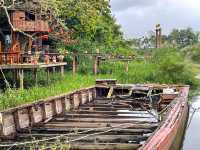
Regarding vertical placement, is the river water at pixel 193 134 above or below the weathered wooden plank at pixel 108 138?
below

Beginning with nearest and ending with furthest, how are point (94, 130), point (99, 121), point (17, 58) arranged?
point (94, 130) → point (99, 121) → point (17, 58)

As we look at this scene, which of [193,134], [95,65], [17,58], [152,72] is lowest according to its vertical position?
[193,134]

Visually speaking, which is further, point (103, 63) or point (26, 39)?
point (26, 39)

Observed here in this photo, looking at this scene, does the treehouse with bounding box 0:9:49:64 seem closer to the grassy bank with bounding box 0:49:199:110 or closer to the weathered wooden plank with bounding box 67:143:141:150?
the grassy bank with bounding box 0:49:199:110

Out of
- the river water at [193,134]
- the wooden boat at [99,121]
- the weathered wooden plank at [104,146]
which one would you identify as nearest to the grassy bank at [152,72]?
the wooden boat at [99,121]

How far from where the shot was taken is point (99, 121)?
16.3 meters

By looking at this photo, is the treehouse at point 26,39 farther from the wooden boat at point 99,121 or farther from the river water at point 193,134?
the river water at point 193,134

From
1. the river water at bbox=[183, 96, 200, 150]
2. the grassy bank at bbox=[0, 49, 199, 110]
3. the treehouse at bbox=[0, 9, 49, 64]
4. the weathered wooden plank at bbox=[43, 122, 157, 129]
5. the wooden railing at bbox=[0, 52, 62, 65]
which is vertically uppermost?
the treehouse at bbox=[0, 9, 49, 64]

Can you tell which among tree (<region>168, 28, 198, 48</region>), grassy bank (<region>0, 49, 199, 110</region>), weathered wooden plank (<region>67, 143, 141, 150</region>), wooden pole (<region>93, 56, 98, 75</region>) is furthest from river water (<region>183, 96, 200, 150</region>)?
tree (<region>168, 28, 198, 48</region>)

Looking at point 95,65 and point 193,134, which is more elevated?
point 95,65

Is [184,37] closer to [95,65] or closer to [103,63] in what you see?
[103,63]

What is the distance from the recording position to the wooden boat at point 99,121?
12047 mm

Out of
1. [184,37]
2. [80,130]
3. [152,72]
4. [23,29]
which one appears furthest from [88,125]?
[184,37]

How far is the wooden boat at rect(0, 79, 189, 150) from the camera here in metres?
12.0
